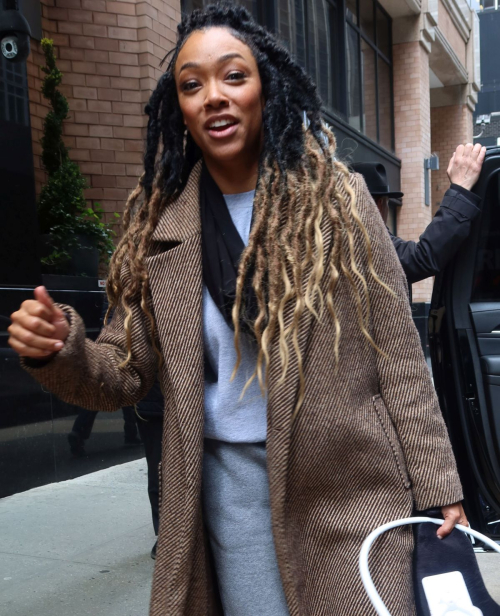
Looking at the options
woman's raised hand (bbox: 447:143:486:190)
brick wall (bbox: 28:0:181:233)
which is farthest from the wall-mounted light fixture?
woman's raised hand (bbox: 447:143:486:190)

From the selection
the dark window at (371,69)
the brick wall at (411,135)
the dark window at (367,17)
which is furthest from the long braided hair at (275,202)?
the brick wall at (411,135)

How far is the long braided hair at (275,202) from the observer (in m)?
1.78

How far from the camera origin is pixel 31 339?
162 centimetres

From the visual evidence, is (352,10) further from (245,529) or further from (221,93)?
(245,529)

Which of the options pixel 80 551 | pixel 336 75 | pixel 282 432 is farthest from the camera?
pixel 336 75

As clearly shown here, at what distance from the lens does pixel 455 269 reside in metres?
3.51

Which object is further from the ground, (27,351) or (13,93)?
(13,93)

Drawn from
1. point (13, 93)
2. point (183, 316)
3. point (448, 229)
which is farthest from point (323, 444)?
point (13, 93)

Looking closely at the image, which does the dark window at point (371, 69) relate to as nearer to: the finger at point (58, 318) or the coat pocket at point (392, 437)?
the coat pocket at point (392, 437)

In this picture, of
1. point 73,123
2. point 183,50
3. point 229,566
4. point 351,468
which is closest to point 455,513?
point 351,468

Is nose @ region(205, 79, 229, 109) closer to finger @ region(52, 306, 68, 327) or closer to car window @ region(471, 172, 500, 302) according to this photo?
finger @ region(52, 306, 68, 327)

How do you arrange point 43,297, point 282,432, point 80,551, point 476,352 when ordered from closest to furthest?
point 43,297 → point 282,432 → point 476,352 → point 80,551

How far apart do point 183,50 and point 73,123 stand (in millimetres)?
5295

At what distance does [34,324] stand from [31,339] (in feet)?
0.11
